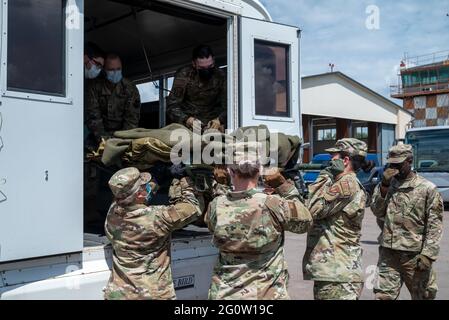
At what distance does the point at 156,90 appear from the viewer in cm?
656

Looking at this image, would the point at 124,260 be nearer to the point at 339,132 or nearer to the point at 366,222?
the point at 366,222

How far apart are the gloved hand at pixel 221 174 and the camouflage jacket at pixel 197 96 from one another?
54.0 inches

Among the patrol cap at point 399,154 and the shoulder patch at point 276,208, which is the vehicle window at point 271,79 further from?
the shoulder patch at point 276,208

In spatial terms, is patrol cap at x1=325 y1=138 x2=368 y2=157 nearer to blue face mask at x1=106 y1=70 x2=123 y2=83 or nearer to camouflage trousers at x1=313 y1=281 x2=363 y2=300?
camouflage trousers at x1=313 y1=281 x2=363 y2=300

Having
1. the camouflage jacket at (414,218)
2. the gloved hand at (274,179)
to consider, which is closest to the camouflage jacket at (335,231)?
the gloved hand at (274,179)

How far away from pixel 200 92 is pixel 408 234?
226 centimetres

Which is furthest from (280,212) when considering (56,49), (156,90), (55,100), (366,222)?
(366,222)

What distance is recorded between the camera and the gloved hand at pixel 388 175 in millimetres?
4223

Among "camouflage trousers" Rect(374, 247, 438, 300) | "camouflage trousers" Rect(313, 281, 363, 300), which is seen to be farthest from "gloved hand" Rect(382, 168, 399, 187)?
"camouflage trousers" Rect(313, 281, 363, 300)

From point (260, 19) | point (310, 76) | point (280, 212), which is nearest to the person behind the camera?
point (280, 212)

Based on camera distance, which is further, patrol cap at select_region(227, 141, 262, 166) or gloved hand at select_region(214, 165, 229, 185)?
gloved hand at select_region(214, 165, 229, 185)

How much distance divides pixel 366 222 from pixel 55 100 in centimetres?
1074

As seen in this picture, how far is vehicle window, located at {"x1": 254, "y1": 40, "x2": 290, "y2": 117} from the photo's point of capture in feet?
13.4

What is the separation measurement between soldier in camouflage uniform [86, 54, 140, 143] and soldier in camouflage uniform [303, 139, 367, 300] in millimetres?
1975
